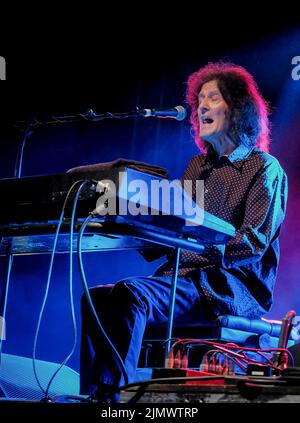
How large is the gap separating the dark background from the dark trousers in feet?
6.14

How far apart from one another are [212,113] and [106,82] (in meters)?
1.97

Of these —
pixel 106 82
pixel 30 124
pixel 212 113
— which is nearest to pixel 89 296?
pixel 30 124

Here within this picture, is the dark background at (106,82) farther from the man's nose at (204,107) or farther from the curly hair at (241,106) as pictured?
the man's nose at (204,107)

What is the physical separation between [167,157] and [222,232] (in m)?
2.54

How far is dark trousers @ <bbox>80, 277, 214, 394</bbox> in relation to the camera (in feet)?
7.92

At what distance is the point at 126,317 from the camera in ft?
8.30

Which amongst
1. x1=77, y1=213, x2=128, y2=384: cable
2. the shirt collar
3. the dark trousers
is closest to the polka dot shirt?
the shirt collar

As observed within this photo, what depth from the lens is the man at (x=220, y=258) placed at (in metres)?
2.53

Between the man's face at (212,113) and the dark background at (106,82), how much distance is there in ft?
2.86

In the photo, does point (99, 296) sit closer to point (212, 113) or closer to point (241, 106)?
point (212, 113)

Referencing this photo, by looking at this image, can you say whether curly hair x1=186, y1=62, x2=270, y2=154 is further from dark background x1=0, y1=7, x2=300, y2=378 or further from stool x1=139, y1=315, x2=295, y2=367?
stool x1=139, y1=315, x2=295, y2=367

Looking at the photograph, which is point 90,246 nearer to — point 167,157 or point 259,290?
point 259,290

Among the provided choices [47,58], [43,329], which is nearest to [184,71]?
[47,58]
